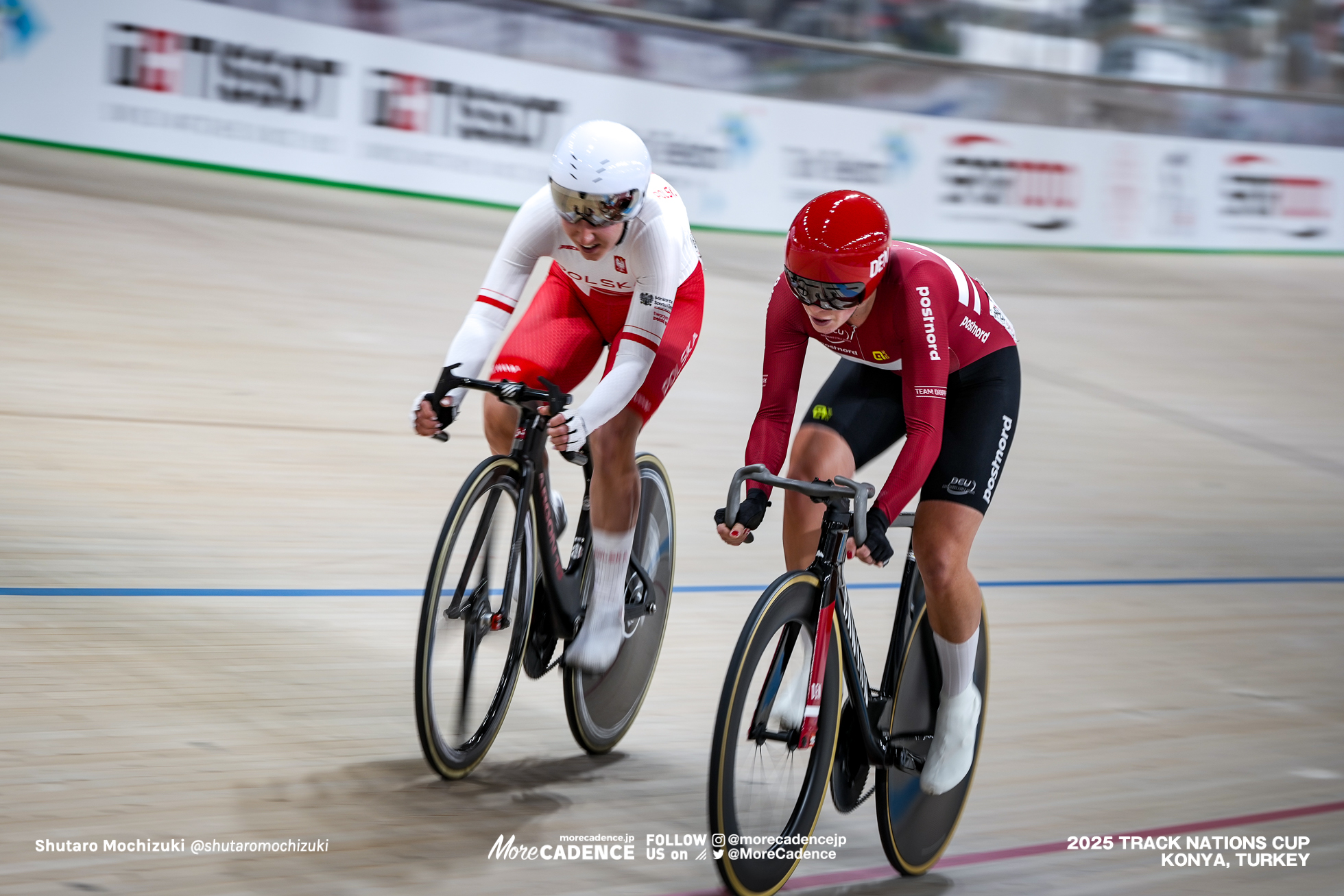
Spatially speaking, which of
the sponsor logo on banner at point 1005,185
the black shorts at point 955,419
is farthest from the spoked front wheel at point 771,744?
the sponsor logo on banner at point 1005,185

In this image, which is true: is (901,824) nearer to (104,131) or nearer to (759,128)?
(104,131)

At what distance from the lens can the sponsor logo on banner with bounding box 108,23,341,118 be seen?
26.2ft

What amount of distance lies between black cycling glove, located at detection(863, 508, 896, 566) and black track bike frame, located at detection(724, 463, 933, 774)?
0.01m

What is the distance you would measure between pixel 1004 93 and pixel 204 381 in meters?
8.28

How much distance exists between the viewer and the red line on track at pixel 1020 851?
259cm

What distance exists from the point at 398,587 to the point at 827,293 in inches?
80.4

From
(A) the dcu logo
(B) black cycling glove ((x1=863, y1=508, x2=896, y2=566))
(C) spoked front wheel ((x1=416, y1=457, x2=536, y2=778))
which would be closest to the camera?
(B) black cycling glove ((x1=863, y1=508, x2=896, y2=566))

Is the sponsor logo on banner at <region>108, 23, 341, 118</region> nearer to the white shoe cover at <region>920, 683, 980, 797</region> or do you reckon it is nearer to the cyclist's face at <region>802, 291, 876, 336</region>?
the cyclist's face at <region>802, 291, 876, 336</region>

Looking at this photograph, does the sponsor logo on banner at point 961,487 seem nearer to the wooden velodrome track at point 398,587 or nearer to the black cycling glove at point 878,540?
the black cycling glove at point 878,540

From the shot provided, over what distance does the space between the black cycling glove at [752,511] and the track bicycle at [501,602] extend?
46 centimetres

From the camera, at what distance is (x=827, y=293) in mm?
2377

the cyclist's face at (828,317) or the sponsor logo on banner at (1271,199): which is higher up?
the cyclist's face at (828,317)

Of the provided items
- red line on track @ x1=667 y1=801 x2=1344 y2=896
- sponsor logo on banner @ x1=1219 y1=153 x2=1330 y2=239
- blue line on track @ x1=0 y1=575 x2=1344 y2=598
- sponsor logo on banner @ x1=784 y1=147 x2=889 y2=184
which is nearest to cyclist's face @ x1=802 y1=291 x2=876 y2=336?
red line on track @ x1=667 y1=801 x2=1344 y2=896

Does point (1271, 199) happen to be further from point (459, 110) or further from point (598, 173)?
point (598, 173)
